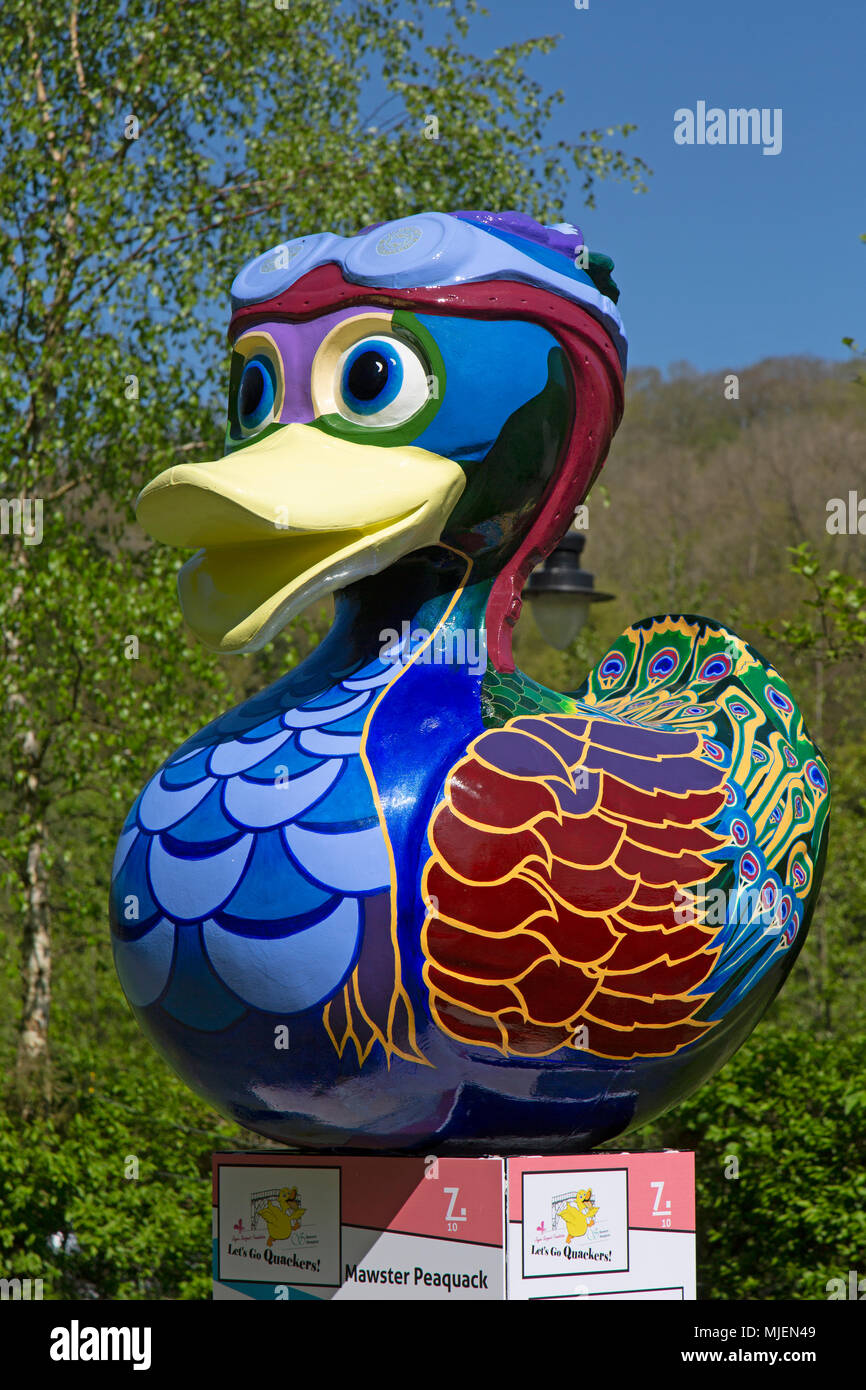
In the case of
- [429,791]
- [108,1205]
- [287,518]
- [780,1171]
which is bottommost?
[108,1205]

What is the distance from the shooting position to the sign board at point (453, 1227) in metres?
2.77

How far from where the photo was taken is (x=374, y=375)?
2902 mm

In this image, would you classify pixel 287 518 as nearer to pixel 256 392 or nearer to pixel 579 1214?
pixel 256 392

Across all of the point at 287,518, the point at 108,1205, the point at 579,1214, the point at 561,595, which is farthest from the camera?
the point at 108,1205

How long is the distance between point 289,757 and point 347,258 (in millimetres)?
982

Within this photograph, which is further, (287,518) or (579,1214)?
(579,1214)

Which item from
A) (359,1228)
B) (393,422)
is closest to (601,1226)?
(359,1228)

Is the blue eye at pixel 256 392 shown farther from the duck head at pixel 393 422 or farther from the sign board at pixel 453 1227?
the sign board at pixel 453 1227

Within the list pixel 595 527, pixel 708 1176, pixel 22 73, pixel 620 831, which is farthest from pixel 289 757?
pixel 595 527

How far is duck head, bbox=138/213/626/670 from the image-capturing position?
2.78 m

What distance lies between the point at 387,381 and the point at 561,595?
2939 millimetres

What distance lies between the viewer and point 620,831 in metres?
2.82

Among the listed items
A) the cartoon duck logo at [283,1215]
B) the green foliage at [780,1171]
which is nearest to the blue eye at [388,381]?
the cartoon duck logo at [283,1215]

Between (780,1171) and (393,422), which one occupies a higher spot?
(393,422)
